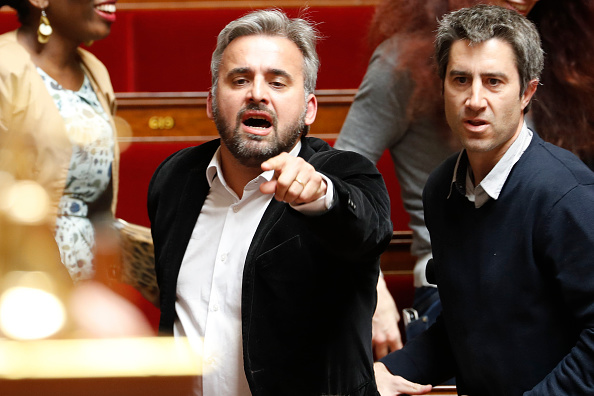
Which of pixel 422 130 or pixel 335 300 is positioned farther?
pixel 422 130

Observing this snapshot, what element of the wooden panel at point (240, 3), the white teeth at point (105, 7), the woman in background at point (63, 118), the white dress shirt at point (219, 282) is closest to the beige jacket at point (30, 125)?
the woman in background at point (63, 118)

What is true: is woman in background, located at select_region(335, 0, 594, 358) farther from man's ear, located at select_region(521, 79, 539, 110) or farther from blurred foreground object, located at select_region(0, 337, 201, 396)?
blurred foreground object, located at select_region(0, 337, 201, 396)

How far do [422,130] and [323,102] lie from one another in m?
0.32

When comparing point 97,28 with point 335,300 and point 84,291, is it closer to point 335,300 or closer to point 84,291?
point 84,291

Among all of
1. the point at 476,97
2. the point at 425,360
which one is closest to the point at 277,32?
the point at 476,97

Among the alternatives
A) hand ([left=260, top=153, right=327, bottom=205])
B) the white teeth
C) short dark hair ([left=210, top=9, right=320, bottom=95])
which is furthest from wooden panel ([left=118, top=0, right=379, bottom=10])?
hand ([left=260, top=153, right=327, bottom=205])

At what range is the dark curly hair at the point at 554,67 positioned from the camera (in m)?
0.72

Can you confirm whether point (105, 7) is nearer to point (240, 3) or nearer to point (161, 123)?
point (161, 123)

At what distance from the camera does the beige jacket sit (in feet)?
2.50

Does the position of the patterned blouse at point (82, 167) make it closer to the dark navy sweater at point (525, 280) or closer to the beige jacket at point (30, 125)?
the beige jacket at point (30, 125)

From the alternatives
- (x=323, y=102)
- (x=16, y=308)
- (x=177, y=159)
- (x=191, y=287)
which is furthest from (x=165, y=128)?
(x=16, y=308)

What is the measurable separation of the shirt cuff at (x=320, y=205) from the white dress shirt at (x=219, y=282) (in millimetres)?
116

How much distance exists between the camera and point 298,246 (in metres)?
0.56

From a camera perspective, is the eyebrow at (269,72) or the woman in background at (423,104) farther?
the woman in background at (423,104)
